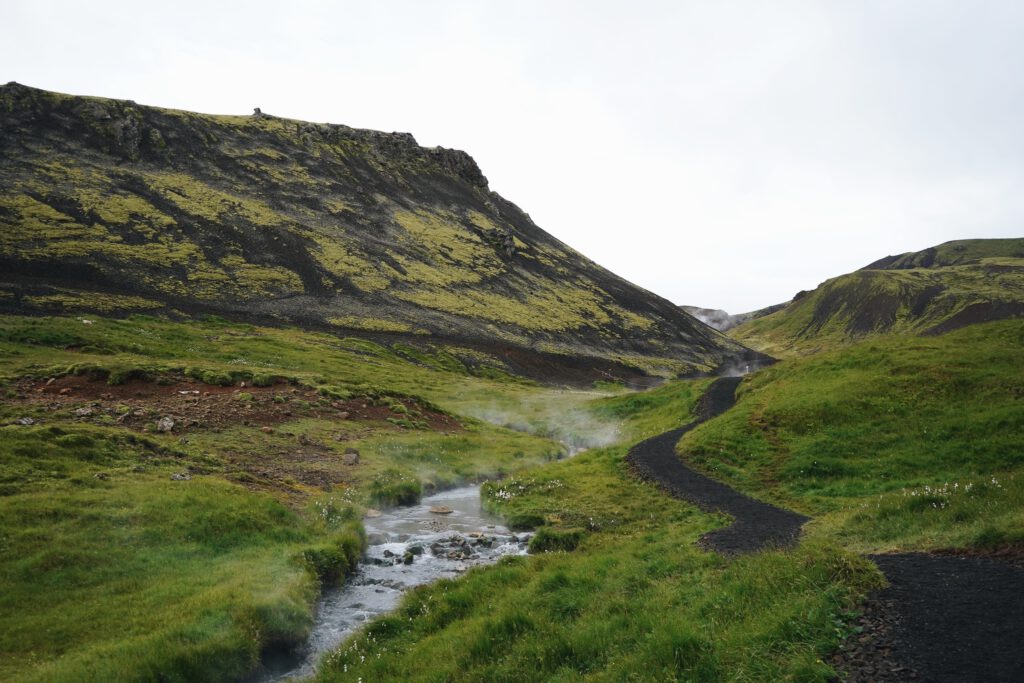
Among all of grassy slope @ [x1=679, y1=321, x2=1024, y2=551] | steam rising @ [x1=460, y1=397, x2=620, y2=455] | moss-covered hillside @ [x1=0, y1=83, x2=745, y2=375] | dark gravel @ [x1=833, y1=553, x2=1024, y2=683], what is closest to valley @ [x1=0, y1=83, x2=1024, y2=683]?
dark gravel @ [x1=833, y1=553, x2=1024, y2=683]

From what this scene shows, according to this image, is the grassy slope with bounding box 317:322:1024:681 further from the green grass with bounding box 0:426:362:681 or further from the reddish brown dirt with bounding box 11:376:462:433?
the reddish brown dirt with bounding box 11:376:462:433

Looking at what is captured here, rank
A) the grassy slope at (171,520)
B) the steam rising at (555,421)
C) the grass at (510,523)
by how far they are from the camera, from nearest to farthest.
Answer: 1. the grass at (510,523)
2. the grassy slope at (171,520)
3. the steam rising at (555,421)

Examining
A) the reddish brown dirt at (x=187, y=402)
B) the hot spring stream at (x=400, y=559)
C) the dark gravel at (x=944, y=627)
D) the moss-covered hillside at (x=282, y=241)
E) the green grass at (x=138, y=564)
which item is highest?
the moss-covered hillside at (x=282, y=241)

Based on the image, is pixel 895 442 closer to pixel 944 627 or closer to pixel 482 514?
pixel 482 514

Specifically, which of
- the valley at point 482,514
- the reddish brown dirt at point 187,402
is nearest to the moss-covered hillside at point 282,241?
the valley at point 482,514

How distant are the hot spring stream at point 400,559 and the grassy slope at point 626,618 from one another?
1.82 m

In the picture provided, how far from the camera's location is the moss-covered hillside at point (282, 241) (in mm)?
86938

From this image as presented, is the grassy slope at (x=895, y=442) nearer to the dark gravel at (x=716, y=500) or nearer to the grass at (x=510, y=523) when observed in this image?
the grass at (x=510, y=523)

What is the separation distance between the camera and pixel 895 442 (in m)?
26.3

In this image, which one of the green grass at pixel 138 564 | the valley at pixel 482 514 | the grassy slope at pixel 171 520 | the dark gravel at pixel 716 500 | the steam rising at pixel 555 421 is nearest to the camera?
the valley at pixel 482 514

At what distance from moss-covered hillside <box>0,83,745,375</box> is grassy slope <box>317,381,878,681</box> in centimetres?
6996

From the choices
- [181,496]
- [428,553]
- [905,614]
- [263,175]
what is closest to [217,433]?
[181,496]

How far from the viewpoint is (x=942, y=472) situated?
74.1ft

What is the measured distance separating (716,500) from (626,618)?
46.5 feet
